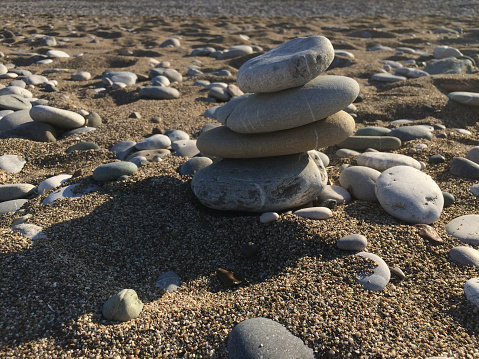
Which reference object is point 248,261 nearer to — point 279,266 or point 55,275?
point 279,266

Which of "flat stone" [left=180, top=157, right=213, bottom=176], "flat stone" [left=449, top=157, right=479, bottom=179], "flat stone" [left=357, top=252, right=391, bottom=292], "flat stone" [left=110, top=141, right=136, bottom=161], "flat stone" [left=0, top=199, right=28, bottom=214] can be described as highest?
"flat stone" [left=357, top=252, right=391, bottom=292]

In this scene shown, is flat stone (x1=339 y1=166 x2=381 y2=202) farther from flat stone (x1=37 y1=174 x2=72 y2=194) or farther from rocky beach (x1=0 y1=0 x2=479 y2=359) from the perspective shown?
flat stone (x1=37 y1=174 x2=72 y2=194)

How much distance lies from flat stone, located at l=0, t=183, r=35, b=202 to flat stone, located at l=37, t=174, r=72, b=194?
99mm

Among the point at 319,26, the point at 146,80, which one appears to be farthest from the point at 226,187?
the point at 319,26

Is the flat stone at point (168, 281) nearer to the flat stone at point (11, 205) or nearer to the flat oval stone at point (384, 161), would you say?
the flat stone at point (11, 205)

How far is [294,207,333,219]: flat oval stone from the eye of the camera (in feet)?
10.2

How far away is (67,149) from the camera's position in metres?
4.54

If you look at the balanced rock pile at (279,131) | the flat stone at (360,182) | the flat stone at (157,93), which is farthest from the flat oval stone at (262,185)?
the flat stone at (157,93)

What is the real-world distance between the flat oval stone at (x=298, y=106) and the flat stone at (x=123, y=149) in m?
1.66

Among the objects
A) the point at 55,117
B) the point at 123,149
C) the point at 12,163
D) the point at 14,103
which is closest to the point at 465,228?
the point at 123,149

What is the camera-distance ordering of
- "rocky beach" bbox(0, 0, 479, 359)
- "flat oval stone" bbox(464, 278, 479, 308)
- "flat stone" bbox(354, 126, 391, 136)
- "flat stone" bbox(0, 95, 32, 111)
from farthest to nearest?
"flat stone" bbox(0, 95, 32, 111), "flat stone" bbox(354, 126, 391, 136), "flat oval stone" bbox(464, 278, 479, 308), "rocky beach" bbox(0, 0, 479, 359)

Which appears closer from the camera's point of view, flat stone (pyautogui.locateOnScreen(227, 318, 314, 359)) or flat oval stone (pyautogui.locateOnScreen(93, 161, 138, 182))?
flat stone (pyautogui.locateOnScreen(227, 318, 314, 359))

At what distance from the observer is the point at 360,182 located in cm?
354

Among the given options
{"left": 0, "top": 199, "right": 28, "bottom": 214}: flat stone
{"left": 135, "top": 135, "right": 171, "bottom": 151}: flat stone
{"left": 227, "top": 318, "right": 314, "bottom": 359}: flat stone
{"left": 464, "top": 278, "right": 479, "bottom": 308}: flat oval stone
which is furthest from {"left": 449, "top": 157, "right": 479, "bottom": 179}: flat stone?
{"left": 0, "top": 199, "right": 28, "bottom": 214}: flat stone
